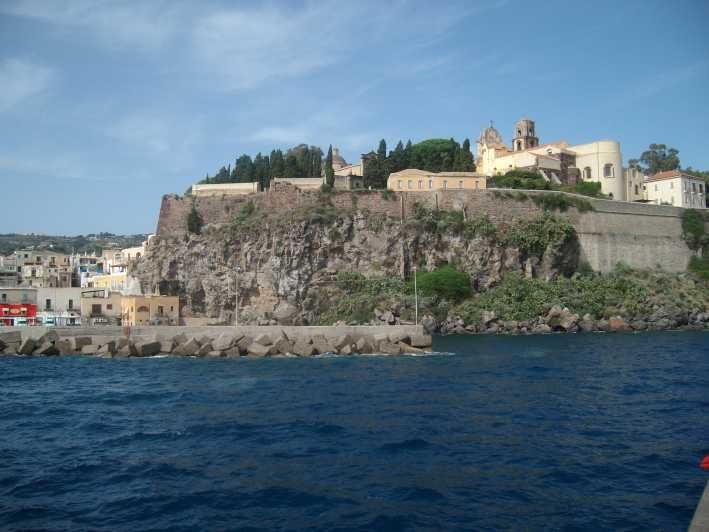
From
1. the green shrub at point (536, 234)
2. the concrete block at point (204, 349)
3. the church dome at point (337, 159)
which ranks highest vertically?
the church dome at point (337, 159)

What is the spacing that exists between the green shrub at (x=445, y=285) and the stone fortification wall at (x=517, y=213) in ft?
18.5

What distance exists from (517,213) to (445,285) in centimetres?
932

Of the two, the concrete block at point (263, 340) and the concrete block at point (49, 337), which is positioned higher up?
the concrete block at point (49, 337)

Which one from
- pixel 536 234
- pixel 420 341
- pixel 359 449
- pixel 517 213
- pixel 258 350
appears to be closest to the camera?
pixel 359 449

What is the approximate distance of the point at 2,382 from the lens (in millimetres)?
23703

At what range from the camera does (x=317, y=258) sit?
4572 cm

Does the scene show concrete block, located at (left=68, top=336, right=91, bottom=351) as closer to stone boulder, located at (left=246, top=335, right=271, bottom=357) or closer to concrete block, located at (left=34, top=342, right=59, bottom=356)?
concrete block, located at (left=34, top=342, right=59, bottom=356)

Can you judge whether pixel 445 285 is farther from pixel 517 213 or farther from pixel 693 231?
pixel 693 231

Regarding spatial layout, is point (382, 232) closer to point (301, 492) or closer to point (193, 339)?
point (193, 339)

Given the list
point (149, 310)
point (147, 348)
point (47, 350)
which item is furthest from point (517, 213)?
point (47, 350)

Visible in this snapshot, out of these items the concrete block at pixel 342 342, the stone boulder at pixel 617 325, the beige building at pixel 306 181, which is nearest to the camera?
the concrete block at pixel 342 342

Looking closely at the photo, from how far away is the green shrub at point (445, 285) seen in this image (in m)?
43.1

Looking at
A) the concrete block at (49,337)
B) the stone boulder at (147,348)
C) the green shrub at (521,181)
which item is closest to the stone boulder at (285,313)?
the stone boulder at (147,348)

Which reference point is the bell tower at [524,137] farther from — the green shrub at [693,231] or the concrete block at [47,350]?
the concrete block at [47,350]
